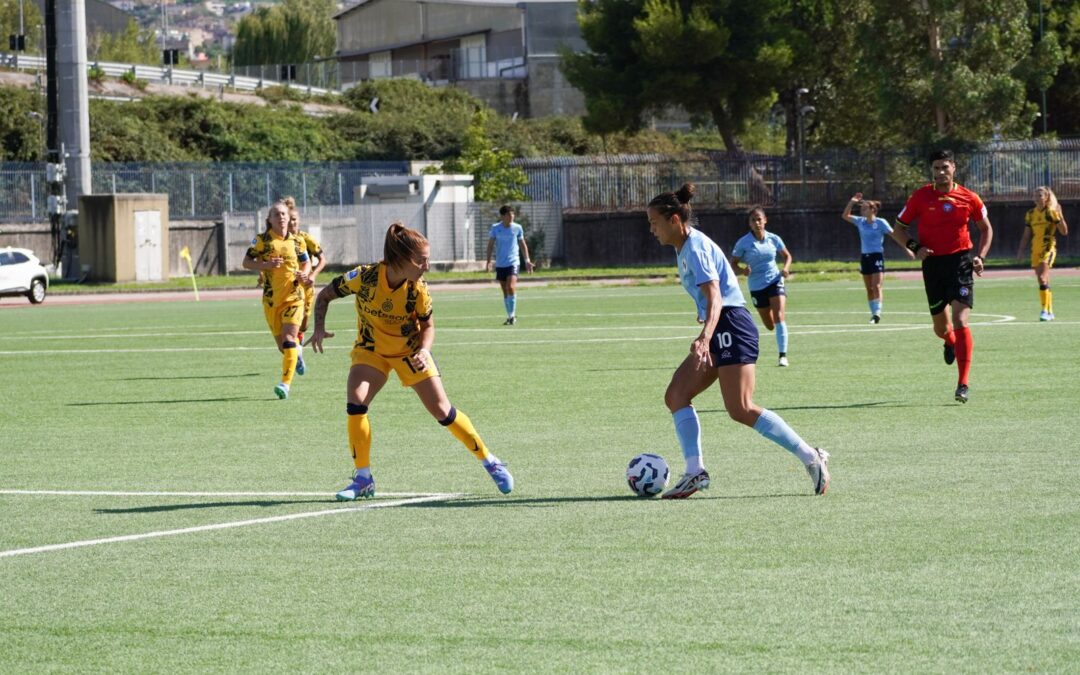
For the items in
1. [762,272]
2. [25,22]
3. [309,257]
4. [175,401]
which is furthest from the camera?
[25,22]

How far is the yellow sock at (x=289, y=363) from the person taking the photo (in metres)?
17.2

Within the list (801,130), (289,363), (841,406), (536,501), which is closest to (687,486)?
(536,501)

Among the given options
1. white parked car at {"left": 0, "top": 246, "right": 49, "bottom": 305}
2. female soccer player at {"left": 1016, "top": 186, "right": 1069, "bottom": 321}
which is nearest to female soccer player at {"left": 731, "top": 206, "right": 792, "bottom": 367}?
female soccer player at {"left": 1016, "top": 186, "right": 1069, "bottom": 321}

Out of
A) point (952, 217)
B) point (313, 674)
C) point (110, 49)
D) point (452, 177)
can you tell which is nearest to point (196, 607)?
point (313, 674)

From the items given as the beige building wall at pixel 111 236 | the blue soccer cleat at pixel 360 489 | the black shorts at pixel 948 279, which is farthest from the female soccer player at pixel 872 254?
the beige building wall at pixel 111 236

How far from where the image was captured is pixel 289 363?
17281mm

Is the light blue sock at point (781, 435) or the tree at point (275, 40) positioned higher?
the tree at point (275, 40)

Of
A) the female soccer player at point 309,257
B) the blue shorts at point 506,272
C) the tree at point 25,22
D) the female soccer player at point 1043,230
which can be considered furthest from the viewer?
the tree at point 25,22

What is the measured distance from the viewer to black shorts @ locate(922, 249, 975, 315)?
618 inches

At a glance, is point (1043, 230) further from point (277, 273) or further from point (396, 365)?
point (396, 365)

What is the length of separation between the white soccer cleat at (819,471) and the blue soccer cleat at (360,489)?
270 centimetres

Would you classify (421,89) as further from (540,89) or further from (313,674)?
(313,674)

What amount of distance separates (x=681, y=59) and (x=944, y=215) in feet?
165

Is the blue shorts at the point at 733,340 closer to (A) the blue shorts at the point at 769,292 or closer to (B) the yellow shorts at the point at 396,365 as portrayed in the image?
(B) the yellow shorts at the point at 396,365
